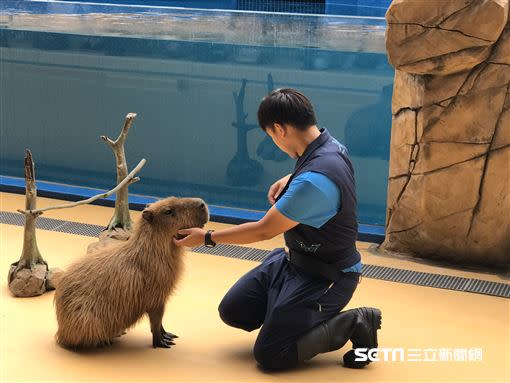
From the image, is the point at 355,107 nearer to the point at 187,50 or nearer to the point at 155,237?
the point at 187,50

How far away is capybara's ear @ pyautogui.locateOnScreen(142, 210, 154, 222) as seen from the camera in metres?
3.77

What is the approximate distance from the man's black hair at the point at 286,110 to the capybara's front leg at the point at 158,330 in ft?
3.41

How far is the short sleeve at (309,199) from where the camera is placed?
3.49 m

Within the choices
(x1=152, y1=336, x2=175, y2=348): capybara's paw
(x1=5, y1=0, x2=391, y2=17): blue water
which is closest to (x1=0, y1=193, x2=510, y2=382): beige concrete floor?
(x1=152, y1=336, x2=175, y2=348): capybara's paw

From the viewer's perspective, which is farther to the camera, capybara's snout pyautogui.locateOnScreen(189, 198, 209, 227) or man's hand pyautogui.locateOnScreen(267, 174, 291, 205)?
man's hand pyautogui.locateOnScreen(267, 174, 291, 205)

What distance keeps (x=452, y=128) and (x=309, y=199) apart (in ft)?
6.75

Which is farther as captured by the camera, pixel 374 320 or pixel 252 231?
pixel 374 320

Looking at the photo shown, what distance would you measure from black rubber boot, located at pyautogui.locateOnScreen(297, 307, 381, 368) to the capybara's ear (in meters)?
0.92

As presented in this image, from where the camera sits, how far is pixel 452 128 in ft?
17.1

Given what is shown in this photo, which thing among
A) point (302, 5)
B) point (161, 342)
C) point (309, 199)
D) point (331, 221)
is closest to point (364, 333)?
point (331, 221)

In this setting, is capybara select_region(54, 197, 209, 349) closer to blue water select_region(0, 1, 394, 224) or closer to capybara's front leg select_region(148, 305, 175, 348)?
capybara's front leg select_region(148, 305, 175, 348)

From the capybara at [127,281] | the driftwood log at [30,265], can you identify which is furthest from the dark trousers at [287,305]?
Answer: the driftwood log at [30,265]

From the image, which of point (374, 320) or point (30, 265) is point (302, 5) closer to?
point (30, 265)

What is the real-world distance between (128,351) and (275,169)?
2.99 meters
